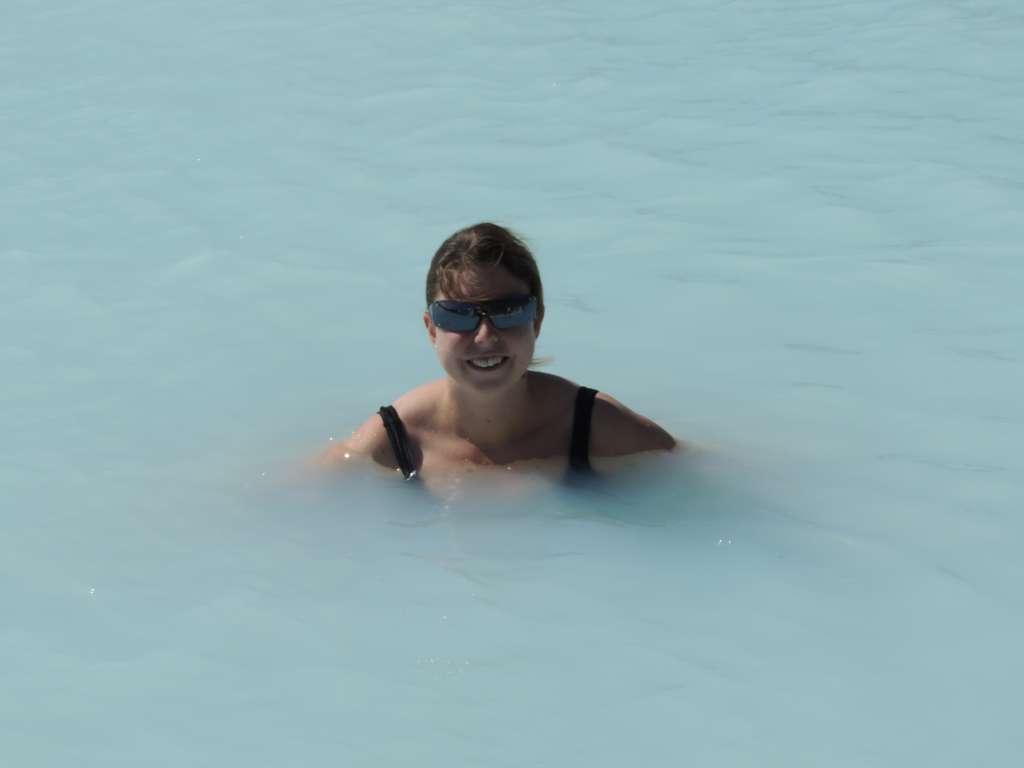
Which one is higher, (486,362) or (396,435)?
(486,362)

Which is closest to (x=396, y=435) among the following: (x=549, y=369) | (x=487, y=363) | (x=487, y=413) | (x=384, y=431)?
(x=384, y=431)

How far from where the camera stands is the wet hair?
3885mm

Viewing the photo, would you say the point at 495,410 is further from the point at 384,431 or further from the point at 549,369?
the point at 549,369

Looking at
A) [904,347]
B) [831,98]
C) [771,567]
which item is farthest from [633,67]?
[771,567]

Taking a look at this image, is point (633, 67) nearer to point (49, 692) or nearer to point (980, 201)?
point (980, 201)

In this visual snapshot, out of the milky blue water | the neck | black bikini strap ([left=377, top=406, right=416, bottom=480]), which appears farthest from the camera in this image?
black bikini strap ([left=377, top=406, right=416, bottom=480])

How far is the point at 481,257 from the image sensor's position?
12.7 feet

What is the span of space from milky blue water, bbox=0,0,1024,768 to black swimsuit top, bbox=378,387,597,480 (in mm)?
87

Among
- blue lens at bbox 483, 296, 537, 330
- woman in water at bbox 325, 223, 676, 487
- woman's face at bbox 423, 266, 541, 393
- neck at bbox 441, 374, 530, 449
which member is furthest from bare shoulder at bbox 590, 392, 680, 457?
blue lens at bbox 483, 296, 537, 330

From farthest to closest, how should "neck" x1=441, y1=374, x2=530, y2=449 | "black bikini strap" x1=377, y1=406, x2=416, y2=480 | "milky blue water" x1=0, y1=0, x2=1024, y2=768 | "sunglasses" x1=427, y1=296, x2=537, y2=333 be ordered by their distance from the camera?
"black bikini strap" x1=377, y1=406, x2=416, y2=480 < "neck" x1=441, y1=374, x2=530, y2=449 < "sunglasses" x1=427, y1=296, x2=537, y2=333 < "milky blue water" x1=0, y1=0, x2=1024, y2=768

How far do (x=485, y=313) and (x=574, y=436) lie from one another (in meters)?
0.55

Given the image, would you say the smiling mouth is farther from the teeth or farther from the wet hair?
the wet hair

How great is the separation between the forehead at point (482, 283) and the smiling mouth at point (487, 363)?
0.17 m

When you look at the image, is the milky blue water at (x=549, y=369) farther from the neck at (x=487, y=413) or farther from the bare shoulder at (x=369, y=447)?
the neck at (x=487, y=413)
